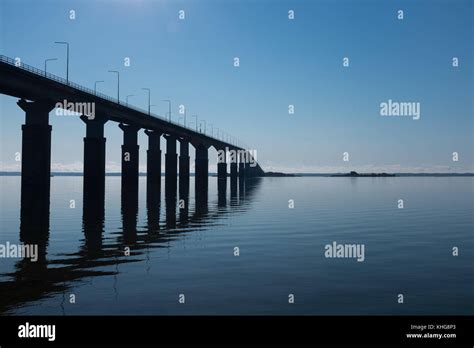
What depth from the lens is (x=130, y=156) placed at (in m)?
87.4

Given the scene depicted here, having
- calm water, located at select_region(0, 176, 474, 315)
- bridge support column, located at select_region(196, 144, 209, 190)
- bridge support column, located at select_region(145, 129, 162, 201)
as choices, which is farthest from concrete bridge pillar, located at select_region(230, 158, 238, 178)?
calm water, located at select_region(0, 176, 474, 315)

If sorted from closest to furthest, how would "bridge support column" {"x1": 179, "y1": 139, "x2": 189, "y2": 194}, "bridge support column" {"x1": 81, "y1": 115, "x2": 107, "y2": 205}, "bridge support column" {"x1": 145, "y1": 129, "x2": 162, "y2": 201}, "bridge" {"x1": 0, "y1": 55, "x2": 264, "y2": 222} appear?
1. "bridge" {"x1": 0, "y1": 55, "x2": 264, "y2": 222}
2. "bridge support column" {"x1": 81, "y1": 115, "x2": 107, "y2": 205}
3. "bridge support column" {"x1": 145, "y1": 129, "x2": 162, "y2": 201}
4. "bridge support column" {"x1": 179, "y1": 139, "x2": 189, "y2": 194}

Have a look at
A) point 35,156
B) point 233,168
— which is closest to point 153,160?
point 35,156

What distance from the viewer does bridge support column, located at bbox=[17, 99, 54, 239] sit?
180ft

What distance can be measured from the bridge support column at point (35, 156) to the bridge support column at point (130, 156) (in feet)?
94.1

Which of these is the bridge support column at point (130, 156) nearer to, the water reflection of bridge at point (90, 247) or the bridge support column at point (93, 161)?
the bridge support column at point (93, 161)

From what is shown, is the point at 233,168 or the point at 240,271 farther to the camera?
the point at 233,168

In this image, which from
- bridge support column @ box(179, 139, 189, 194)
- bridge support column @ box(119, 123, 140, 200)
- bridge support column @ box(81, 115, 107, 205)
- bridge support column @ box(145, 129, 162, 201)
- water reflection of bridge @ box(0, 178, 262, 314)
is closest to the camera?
water reflection of bridge @ box(0, 178, 262, 314)

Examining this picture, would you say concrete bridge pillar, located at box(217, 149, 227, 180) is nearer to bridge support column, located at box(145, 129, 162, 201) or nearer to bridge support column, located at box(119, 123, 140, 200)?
bridge support column, located at box(145, 129, 162, 201)

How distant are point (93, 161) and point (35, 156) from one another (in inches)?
574

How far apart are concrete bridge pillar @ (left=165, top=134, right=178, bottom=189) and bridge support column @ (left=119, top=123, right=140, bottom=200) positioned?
59.5ft

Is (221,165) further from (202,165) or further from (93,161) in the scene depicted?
(93,161)
